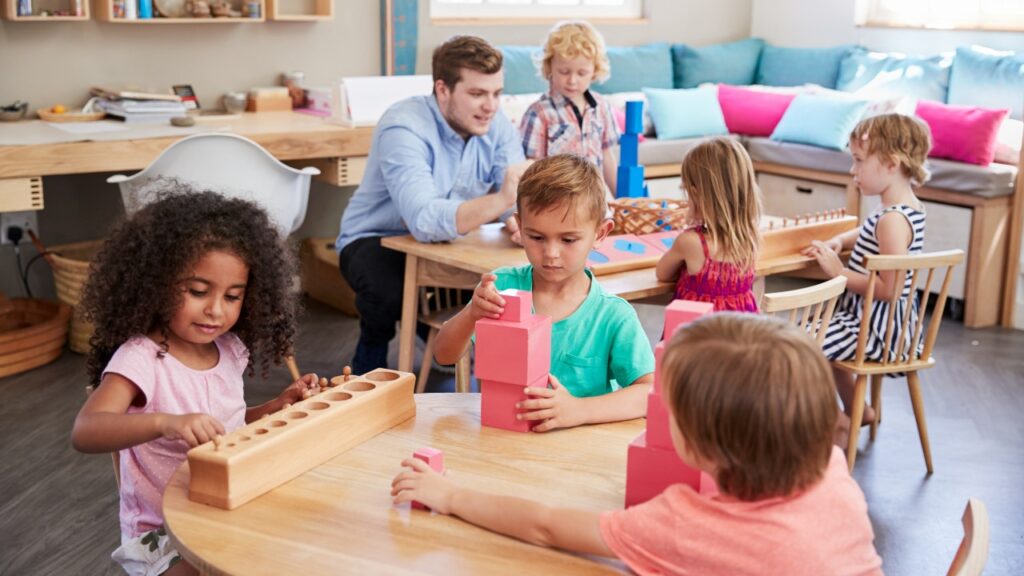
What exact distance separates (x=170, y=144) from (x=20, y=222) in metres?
0.91

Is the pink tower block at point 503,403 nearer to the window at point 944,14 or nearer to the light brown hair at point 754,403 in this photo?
the light brown hair at point 754,403

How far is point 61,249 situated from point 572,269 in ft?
10.6

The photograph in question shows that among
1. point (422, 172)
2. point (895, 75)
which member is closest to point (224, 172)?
point (422, 172)

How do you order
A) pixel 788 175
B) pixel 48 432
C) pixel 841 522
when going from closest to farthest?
pixel 841 522, pixel 48 432, pixel 788 175

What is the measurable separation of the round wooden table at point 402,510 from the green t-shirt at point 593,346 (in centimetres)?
19

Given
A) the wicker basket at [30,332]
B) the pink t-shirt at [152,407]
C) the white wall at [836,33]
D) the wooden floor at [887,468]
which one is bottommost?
the wooden floor at [887,468]

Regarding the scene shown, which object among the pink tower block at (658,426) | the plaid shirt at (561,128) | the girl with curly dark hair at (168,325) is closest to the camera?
the pink tower block at (658,426)

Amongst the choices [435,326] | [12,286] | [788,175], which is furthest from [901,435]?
[12,286]

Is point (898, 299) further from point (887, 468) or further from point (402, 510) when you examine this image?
point (402, 510)

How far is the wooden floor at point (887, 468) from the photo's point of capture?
2756mm

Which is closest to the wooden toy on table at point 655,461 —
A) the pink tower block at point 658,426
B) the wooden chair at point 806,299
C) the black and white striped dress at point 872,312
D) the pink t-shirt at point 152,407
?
the pink tower block at point 658,426

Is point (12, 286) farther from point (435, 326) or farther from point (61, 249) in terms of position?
point (435, 326)

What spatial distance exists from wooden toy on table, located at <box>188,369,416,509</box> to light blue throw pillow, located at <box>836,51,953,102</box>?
4.58 m

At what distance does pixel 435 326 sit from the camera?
10.7ft
